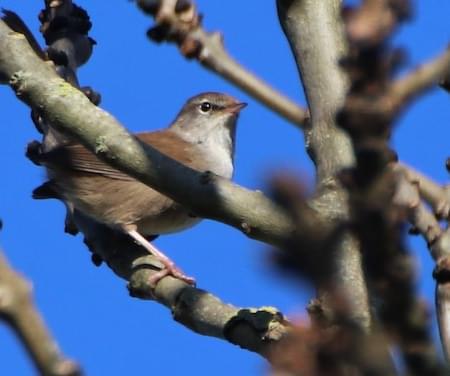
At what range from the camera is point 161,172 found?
2.78 metres

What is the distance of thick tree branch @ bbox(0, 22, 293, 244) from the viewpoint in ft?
9.02

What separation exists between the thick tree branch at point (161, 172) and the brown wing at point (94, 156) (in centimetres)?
295

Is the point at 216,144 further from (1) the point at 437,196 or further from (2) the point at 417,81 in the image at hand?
(2) the point at 417,81

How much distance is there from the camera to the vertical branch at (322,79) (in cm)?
286

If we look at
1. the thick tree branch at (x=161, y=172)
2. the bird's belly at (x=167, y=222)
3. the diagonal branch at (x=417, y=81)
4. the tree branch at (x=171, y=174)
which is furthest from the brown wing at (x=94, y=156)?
the diagonal branch at (x=417, y=81)

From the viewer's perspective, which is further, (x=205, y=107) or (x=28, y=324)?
(x=205, y=107)

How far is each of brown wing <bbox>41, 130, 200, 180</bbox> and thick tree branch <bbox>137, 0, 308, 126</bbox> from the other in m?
3.82

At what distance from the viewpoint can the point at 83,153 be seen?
279 inches

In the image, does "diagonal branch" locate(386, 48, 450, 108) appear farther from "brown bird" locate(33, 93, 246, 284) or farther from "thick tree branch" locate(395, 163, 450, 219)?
"brown bird" locate(33, 93, 246, 284)

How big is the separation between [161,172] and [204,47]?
0.85 meters

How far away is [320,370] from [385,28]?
37cm

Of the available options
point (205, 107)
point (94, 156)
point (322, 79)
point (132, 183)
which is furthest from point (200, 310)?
point (205, 107)

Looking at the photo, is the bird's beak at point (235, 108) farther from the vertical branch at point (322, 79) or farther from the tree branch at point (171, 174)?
the vertical branch at point (322, 79)

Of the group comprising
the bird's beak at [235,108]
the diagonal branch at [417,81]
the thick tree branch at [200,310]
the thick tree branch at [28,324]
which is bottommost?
the thick tree branch at [28,324]
